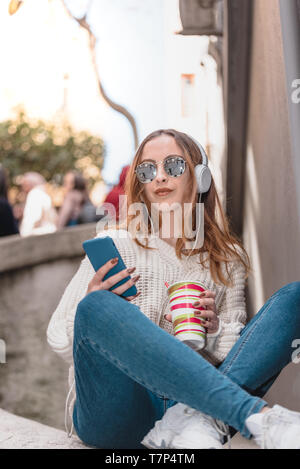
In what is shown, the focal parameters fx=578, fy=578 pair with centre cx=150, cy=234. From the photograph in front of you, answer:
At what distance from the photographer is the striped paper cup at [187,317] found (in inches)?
62.3

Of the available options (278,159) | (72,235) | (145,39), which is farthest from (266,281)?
(145,39)

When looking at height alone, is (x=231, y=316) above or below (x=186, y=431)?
above

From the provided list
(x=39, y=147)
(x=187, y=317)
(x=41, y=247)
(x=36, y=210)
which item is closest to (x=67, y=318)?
(x=187, y=317)

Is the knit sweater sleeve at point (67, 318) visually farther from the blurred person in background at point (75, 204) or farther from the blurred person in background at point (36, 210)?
the blurred person in background at point (75, 204)

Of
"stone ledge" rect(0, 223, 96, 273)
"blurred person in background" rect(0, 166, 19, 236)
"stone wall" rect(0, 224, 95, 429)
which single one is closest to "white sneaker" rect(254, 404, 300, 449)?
"blurred person in background" rect(0, 166, 19, 236)

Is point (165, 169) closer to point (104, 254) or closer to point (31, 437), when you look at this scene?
point (104, 254)

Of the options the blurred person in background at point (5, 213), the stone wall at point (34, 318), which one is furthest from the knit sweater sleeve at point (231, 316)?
the stone wall at point (34, 318)

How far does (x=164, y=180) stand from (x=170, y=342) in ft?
2.55

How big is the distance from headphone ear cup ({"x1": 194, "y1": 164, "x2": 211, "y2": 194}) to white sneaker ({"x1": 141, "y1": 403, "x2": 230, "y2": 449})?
2.82 ft

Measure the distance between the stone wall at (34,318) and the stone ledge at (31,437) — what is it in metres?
3.82

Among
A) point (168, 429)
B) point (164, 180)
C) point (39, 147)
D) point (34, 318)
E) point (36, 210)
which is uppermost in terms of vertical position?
point (39, 147)

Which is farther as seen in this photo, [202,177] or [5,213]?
[5,213]

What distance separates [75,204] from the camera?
668 cm

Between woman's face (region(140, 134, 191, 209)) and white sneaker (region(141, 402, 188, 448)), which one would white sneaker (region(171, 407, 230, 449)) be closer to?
white sneaker (region(141, 402, 188, 448))
